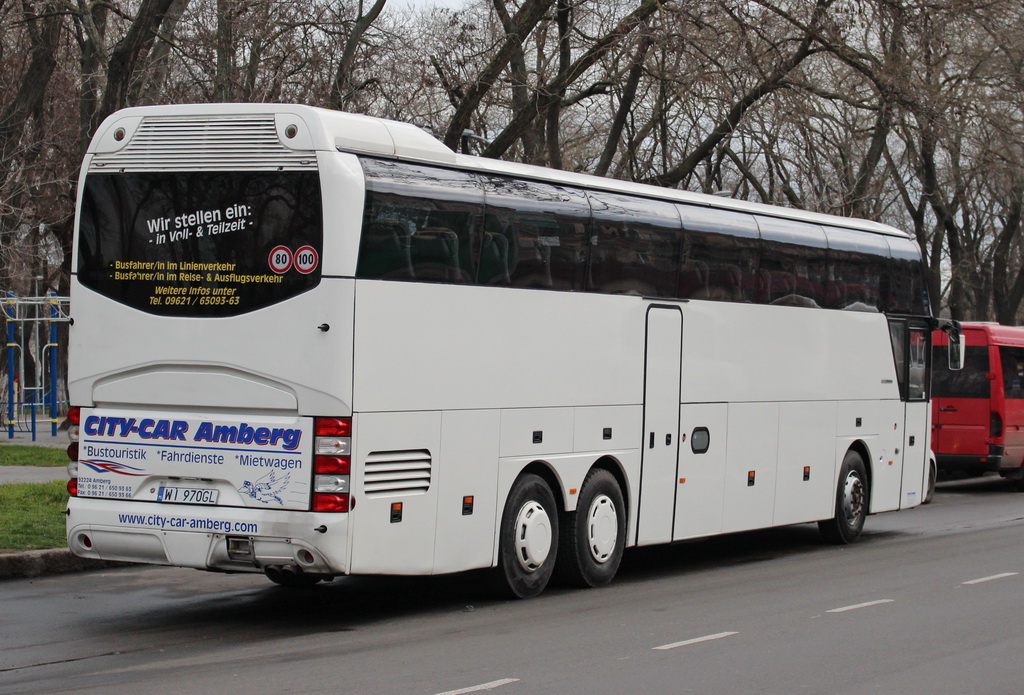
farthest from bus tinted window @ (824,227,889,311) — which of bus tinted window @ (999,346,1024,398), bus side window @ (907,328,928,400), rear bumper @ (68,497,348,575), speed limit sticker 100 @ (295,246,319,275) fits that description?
bus tinted window @ (999,346,1024,398)

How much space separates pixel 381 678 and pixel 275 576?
11.9 ft

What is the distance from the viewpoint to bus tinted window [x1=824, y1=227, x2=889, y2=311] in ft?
50.6

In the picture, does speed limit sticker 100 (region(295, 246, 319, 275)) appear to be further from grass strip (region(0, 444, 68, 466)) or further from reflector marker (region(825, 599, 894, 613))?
grass strip (region(0, 444, 68, 466))

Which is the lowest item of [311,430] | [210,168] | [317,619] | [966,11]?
[317,619]

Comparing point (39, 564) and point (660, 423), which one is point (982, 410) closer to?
point (660, 423)

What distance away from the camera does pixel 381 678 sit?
787 centimetres

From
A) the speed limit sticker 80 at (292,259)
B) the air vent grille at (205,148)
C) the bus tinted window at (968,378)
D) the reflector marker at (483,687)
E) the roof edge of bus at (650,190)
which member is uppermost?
the roof edge of bus at (650,190)

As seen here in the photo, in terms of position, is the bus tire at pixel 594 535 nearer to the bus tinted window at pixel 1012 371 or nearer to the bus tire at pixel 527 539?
the bus tire at pixel 527 539

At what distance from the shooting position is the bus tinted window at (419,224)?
382 inches

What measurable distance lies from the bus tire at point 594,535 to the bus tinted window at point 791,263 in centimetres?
319

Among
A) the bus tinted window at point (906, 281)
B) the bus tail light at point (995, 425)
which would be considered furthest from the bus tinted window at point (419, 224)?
the bus tail light at point (995, 425)

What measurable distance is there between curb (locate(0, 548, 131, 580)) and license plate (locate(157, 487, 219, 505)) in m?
3.00

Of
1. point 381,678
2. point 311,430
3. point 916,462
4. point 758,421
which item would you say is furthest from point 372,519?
point 916,462

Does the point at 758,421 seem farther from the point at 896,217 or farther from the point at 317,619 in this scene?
the point at 896,217
